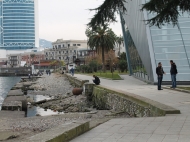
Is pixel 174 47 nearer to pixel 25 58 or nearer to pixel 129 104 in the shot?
pixel 129 104

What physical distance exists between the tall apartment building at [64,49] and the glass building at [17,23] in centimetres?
3721

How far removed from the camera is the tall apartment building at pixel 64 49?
494 feet

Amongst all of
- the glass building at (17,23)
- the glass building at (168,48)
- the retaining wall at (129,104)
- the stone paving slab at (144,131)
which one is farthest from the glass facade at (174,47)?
the glass building at (17,23)

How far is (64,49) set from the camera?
152375 mm

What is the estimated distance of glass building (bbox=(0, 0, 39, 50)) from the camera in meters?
193

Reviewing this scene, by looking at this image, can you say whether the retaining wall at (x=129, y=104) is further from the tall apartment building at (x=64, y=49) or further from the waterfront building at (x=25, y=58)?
the waterfront building at (x=25, y=58)

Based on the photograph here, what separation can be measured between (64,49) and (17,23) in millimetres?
55141

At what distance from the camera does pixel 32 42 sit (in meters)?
199

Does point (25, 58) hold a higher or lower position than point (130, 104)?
higher

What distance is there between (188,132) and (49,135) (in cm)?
290

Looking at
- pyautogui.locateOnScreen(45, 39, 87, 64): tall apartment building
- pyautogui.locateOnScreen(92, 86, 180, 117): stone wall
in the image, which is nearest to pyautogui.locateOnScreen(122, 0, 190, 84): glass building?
pyautogui.locateOnScreen(92, 86, 180, 117): stone wall

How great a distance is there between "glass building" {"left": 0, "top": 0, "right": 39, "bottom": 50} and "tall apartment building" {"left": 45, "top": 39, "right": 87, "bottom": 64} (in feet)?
122

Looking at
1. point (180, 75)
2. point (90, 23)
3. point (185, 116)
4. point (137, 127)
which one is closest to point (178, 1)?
point (90, 23)

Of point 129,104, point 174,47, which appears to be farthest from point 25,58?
point 129,104
